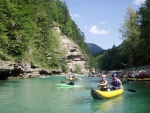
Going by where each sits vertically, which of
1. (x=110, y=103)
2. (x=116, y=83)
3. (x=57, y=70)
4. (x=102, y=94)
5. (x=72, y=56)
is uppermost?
(x=72, y=56)

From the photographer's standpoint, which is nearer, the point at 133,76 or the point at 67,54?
the point at 133,76

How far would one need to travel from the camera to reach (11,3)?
53688 millimetres

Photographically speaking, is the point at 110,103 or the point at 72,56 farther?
the point at 72,56

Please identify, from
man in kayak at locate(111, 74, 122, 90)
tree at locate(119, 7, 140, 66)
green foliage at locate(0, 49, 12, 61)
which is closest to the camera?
man in kayak at locate(111, 74, 122, 90)

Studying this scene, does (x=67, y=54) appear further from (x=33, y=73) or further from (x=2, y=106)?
(x=2, y=106)

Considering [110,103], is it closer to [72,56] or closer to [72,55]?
[72,55]

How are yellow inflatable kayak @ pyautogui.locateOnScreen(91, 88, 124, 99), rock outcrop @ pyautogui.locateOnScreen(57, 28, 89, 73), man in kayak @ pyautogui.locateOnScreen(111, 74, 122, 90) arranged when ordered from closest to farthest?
yellow inflatable kayak @ pyautogui.locateOnScreen(91, 88, 124, 99)
man in kayak @ pyautogui.locateOnScreen(111, 74, 122, 90)
rock outcrop @ pyautogui.locateOnScreen(57, 28, 89, 73)

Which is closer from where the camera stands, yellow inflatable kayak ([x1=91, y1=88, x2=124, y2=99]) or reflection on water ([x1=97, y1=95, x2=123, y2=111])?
reflection on water ([x1=97, y1=95, x2=123, y2=111])

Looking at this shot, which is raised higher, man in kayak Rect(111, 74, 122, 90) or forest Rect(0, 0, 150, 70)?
forest Rect(0, 0, 150, 70)

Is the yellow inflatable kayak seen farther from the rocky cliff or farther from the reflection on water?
the rocky cliff

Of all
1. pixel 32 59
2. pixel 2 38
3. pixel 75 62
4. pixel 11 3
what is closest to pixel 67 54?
pixel 75 62

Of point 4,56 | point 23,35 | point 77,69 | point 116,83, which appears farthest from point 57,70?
point 116,83

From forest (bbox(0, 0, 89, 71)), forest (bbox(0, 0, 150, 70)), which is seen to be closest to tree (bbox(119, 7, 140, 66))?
forest (bbox(0, 0, 150, 70))

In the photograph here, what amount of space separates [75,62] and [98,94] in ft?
282
